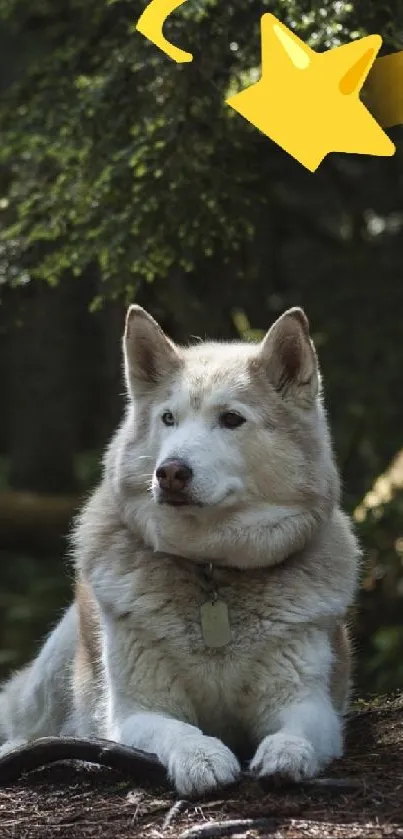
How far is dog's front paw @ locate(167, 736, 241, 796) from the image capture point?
15.0 feet

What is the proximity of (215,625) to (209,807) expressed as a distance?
0.79 m

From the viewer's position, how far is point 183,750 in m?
4.68

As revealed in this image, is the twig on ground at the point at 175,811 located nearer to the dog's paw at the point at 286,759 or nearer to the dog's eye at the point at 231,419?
the dog's paw at the point at 286,759

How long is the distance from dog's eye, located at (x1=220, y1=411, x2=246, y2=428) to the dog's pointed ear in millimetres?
253

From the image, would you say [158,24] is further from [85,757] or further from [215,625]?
[85,757]

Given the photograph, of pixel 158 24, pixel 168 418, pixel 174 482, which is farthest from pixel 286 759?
pixel 158 24

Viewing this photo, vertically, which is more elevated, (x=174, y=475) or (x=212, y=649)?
(x=174, y=475)

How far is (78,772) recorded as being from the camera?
5020 mm

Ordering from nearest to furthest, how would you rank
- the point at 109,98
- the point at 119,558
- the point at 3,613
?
the point at 119,558
the point at 109,98
the point at 3,613

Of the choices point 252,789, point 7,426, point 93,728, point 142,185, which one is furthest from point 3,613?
point 252,789

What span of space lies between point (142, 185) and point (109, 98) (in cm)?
48

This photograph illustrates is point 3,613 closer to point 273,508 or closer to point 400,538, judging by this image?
point 400,538

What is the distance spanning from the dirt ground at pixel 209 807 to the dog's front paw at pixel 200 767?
0.15 feet

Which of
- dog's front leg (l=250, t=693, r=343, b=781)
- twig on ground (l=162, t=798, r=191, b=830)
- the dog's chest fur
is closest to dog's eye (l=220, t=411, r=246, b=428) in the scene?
the dog's chest fur
